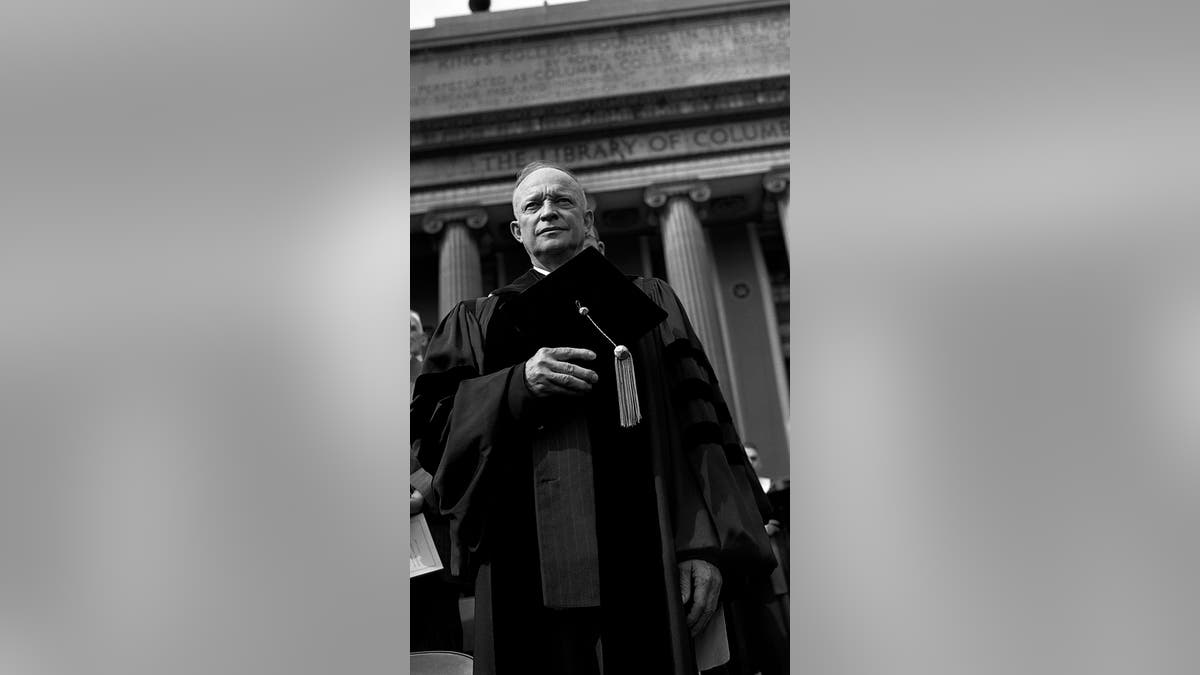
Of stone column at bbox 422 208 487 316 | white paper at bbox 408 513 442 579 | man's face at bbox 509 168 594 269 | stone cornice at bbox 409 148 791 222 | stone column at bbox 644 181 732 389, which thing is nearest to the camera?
man's face at bbox 509 168 594 269

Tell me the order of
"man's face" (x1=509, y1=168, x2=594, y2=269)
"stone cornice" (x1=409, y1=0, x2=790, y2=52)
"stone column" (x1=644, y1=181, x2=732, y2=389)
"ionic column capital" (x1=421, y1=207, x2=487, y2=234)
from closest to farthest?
"man's face" (x1=509, y1=168, x2=594, y2=269) < "stone column" (x1=644, y1=181, x2=732, y2=389) < "ionic column capital" (x1=421, y1=207, x2=487, y2=234) < "stone cornice" (x1=409, y1=0, x2=790, y2=52)

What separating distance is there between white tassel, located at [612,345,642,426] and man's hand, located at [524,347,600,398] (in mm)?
58

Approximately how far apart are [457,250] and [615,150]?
4.01 metres

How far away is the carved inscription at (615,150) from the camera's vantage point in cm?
1934

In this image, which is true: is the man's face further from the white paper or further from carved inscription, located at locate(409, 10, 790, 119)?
carved inscription, located at locate(409, 10, 790, 119)

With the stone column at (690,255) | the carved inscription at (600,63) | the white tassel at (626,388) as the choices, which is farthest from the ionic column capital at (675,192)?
the white tassel at (626,388)

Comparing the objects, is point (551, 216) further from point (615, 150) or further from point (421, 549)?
point (615, 150)

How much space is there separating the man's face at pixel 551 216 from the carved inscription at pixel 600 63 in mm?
17383

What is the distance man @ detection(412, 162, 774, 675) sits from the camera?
1947 mm

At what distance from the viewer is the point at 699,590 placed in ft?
6.40

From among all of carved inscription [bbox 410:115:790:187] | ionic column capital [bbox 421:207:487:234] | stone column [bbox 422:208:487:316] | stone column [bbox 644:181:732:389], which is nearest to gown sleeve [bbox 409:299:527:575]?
stone column [bbox 644:181:732:389]

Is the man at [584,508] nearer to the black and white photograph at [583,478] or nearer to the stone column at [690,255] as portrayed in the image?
the black and white photograph at [583,478]
